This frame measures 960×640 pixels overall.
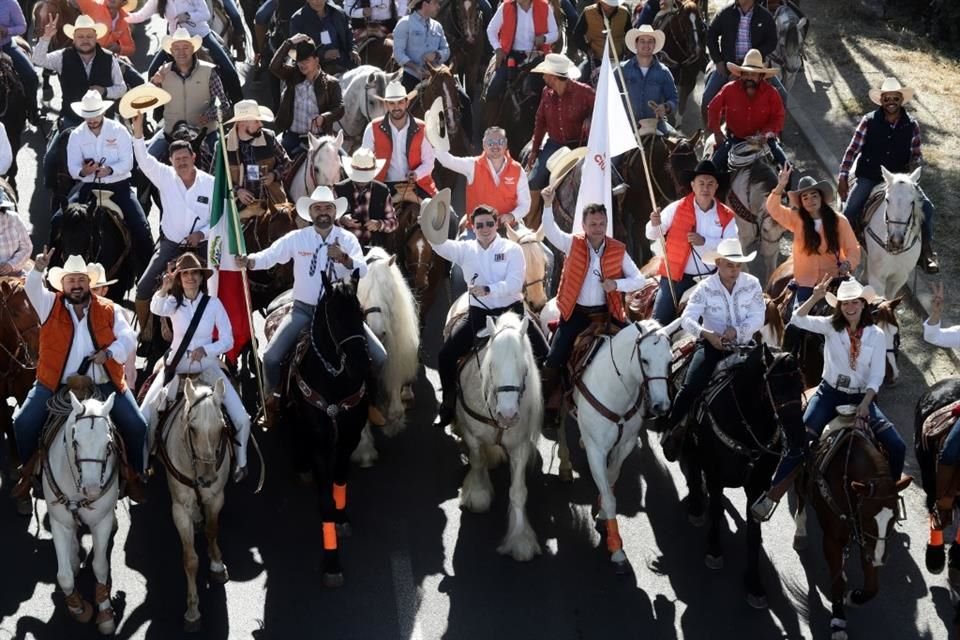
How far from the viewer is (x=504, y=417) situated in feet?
40.6

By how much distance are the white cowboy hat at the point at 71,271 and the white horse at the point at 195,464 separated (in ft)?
3.91

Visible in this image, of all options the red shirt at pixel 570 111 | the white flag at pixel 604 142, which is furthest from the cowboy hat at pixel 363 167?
the red shirt at pixel 570 111

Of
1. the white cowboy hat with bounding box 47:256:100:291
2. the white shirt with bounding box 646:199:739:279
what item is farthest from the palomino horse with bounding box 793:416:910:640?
the white cowboy hat with bounding box 47:256:100:291

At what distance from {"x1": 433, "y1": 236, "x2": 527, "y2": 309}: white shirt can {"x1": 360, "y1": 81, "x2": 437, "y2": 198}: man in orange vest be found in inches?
119

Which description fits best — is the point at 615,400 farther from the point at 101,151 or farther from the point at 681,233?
the point at 101,151

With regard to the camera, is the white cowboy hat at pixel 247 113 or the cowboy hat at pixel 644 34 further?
the cowboy hat at pixel 644 34

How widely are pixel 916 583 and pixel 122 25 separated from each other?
1425cm

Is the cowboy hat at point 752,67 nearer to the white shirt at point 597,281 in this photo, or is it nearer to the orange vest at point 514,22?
the orange vest at point 514,22

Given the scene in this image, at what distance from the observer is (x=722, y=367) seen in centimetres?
1251

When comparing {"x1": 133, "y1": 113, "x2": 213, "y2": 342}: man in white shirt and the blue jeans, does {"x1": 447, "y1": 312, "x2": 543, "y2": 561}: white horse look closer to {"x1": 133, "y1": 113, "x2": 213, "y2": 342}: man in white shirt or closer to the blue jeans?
the blue jeans

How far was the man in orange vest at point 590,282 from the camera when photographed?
13.3 meters

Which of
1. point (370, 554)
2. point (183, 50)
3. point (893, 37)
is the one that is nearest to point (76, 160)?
point (183, 50)

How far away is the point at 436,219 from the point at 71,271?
341cm

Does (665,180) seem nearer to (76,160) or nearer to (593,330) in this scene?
(593,330)
